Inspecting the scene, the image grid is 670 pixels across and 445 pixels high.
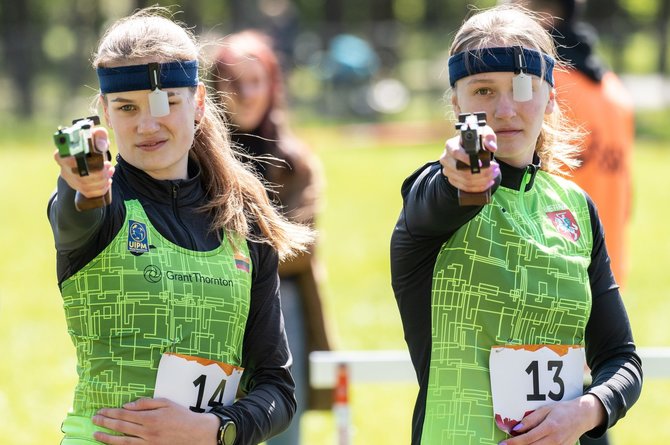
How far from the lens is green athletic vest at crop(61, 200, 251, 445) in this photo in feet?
9.52

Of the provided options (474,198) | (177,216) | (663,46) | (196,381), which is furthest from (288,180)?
(663,46)

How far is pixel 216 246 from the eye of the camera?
3.09 meters

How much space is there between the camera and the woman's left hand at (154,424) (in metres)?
2.86

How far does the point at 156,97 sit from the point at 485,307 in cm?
102

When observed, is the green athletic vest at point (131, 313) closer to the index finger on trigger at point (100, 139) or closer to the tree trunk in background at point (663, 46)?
the index finger on trigger at point (100, 139)

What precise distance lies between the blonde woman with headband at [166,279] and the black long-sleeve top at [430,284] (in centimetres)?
38

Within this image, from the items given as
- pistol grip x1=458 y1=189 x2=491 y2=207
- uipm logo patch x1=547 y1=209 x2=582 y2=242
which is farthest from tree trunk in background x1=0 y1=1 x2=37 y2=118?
pistol grip x1=458 y1=189 x2=491 y2=207

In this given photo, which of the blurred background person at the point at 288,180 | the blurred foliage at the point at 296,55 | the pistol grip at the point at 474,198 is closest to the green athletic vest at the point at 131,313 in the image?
the pistol grip at the point at 474,198

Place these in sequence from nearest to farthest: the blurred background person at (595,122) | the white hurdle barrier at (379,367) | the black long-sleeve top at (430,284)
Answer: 1. the black long-sleeve top at (430,284)
2. the white hurdle barrier at (379,367)
3. the blurred background person at (595,122)

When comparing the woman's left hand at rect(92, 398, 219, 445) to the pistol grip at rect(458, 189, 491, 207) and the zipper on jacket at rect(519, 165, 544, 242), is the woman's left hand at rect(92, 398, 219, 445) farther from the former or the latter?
the zipper on jacket at rect(519, 165, 544, 242)

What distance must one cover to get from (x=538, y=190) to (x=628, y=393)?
62 cm

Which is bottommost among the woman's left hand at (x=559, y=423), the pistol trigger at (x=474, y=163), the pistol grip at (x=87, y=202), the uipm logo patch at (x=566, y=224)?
the woman's left hand at (x=559, y=423)

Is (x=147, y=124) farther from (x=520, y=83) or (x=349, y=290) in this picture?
(x=349, y=290)

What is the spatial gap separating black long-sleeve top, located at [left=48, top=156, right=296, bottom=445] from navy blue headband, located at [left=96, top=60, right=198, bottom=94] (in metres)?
0.21
